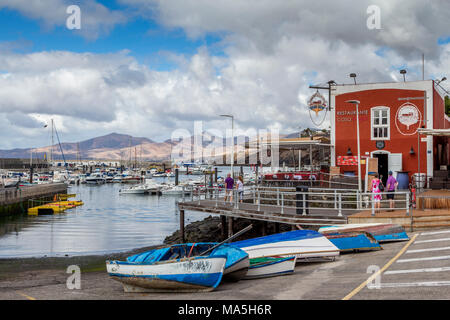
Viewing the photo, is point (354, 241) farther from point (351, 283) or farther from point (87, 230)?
point (87, 230)

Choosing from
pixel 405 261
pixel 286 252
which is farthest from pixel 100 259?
pixel 405 261

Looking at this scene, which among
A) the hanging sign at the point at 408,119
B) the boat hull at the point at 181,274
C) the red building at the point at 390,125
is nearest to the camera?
the boat hull at the point at 181,274

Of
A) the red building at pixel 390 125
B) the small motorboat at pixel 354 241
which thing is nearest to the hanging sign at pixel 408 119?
the red building at pixel 390 125

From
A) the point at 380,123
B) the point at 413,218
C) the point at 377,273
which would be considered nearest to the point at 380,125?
the point at 380,123

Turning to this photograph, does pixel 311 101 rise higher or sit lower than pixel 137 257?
higher

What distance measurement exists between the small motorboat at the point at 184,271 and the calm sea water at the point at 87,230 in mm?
17121

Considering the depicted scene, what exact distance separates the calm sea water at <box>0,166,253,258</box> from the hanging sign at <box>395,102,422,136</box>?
19.9 metres

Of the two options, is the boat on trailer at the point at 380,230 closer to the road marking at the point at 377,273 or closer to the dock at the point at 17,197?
the road marking at the point at 377,273

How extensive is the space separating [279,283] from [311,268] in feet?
7.68

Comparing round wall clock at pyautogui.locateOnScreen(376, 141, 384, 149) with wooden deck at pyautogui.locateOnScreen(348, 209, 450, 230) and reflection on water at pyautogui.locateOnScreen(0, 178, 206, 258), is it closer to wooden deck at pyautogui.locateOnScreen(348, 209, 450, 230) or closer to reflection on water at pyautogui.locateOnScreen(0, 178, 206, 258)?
wooden deck at pyautogui.locateOnScreen(348, 209, 450, 230)

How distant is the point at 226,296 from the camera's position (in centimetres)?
1180

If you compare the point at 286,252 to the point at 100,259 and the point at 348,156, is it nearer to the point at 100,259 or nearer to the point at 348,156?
the point at 100,259

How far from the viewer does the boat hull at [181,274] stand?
42.0ft

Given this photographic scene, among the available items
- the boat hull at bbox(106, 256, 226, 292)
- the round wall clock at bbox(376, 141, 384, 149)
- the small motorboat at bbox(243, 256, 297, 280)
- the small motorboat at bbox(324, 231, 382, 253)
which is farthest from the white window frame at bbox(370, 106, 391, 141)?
the boat hull at bbox(106, 256, 226, 292)
